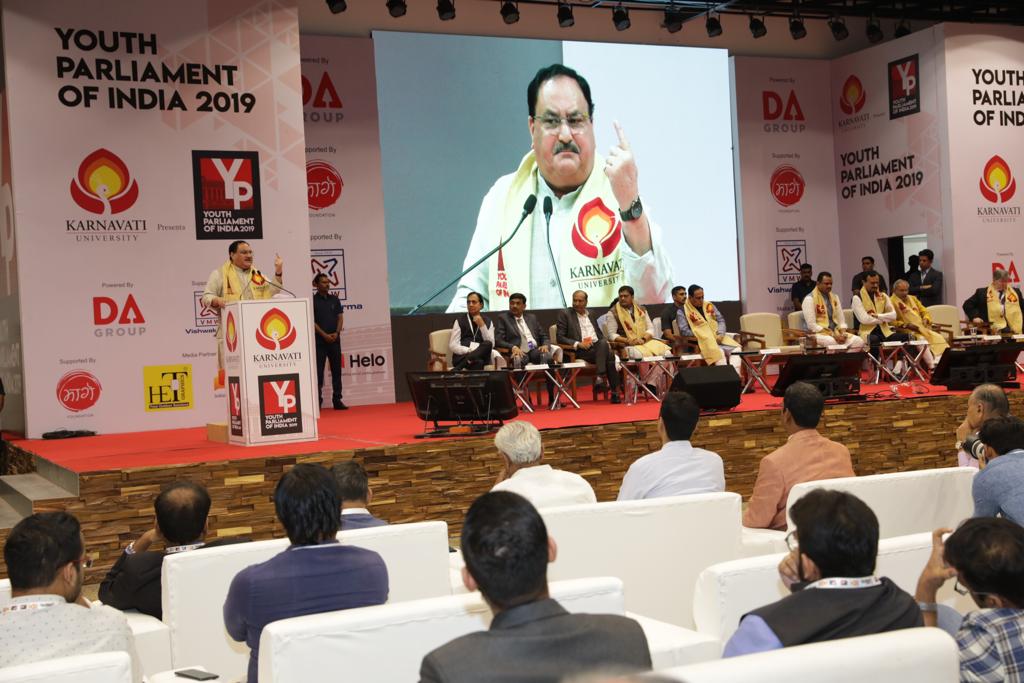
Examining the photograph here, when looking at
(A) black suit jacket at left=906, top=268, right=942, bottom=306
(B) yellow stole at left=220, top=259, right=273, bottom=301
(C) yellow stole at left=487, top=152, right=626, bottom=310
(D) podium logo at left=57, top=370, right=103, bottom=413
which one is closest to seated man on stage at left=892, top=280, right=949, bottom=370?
(A) black suit jacket at left=906, top=268, right=942, bottom=306

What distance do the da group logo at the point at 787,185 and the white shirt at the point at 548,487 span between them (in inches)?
424

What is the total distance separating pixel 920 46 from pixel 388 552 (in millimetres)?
12166

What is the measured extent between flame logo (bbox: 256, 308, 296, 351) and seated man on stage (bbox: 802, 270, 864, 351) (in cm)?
567

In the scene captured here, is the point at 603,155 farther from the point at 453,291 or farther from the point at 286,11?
the point at 286,11

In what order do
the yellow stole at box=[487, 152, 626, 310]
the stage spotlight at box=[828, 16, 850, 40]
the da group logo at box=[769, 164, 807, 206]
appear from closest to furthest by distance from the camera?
the yellow stole at box=[487, 152, 626, 310]
the stage spotlight at box=[828, 16, 850, 40]
the da group logo at box=[769, 164, 807, 206]

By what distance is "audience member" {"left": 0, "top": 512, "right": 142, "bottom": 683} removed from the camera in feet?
7.48

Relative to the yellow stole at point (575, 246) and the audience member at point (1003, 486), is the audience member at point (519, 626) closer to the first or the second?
the audience member at point (1003, 486)

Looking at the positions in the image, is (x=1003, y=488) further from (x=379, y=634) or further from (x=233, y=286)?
(x=233, y=286)

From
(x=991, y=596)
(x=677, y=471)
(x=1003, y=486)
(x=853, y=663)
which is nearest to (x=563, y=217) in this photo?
(x=677, y=471)

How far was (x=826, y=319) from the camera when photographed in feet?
36.8

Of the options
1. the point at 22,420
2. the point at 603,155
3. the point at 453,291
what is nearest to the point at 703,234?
the point at 603,155

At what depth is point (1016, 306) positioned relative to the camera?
12.0 meters

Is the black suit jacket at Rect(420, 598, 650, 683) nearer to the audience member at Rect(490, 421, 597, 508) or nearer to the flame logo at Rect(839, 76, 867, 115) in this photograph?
the audience member at Rect(490, 421, 597, 508)

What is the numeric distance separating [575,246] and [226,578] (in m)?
9.90
